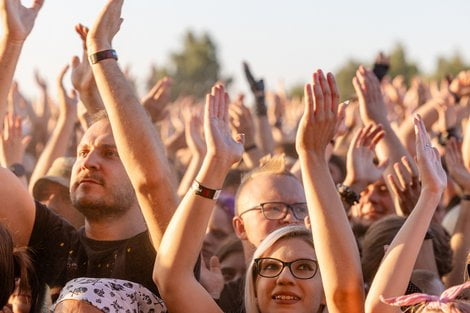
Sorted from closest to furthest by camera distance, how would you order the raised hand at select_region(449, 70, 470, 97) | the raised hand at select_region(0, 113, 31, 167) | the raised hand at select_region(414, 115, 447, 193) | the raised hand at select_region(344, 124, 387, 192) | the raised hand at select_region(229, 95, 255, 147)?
1. the raised hand at select_region(414, 115, 447, 193)
2. the raised hand at select_region(344, 124, 387, 192)
3. the raised hand at select_region(0, 113, 31, 167)
4. the raised hand at select_region(229, 95, 255, 147)
5. the raised hand at select_region(449, 70, 470, 97)

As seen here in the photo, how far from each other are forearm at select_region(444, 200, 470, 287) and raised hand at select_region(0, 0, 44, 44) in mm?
2360

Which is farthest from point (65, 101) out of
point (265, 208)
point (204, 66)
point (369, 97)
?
point (204, 66)

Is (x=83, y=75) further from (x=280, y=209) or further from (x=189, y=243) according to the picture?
(x=189, y=243)

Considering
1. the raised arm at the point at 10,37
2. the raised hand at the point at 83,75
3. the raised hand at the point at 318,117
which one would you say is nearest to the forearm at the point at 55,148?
the raised hand at the point at 83,75

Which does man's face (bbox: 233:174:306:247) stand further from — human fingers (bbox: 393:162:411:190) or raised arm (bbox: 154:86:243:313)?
raised arm (bbox: 154:86:243:313)

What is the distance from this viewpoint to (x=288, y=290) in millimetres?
4008

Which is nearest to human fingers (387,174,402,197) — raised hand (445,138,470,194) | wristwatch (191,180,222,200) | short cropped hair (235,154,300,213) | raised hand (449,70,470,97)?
raised hand (445,138,470,194)

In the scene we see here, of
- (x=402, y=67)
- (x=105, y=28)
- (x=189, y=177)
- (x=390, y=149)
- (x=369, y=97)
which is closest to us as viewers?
(x=105, y=28)

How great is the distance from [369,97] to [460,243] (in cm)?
124

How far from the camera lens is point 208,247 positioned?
6.40 m

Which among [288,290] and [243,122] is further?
[243,122]

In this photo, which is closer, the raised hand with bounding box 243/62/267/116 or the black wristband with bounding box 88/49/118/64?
the black wristband with bounding box 88/49/118/64

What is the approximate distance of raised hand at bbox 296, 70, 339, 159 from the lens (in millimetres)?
3770

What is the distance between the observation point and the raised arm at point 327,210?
3.66 metres
